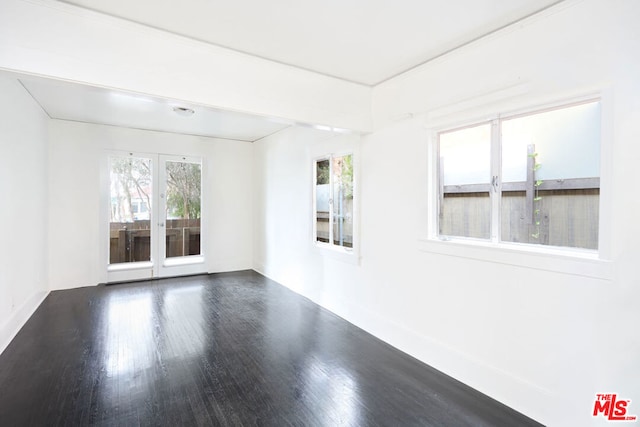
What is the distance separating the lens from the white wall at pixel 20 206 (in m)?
3.16

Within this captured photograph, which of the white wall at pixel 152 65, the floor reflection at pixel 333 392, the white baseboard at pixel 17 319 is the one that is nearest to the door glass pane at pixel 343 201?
the white wall at pixel 152 65

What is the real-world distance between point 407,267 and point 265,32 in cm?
242

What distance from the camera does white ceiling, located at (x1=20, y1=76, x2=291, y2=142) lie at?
3.90 metres

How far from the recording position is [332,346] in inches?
130

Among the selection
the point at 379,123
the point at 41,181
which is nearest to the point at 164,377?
the point at 379,123

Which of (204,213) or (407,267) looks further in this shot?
(204,213)

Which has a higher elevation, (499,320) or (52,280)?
(499,320)

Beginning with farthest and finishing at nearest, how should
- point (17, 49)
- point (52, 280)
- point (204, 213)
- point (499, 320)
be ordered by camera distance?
point (204, 213) < point (52, 280) < point (499, 320) < point (17, 49)

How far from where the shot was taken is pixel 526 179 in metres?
2.44

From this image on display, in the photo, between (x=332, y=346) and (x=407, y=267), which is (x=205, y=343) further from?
(x=407, y=267)

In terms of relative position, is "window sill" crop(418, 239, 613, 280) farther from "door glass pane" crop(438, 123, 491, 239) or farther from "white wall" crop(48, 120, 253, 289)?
"white wall" crop(48, 120, 253, 289)

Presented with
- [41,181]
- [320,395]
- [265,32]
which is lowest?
[320,395]

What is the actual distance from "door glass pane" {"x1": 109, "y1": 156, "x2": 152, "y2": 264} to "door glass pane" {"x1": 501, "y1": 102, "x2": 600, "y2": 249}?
18.7 feet

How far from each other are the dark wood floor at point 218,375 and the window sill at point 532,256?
3.42ft
